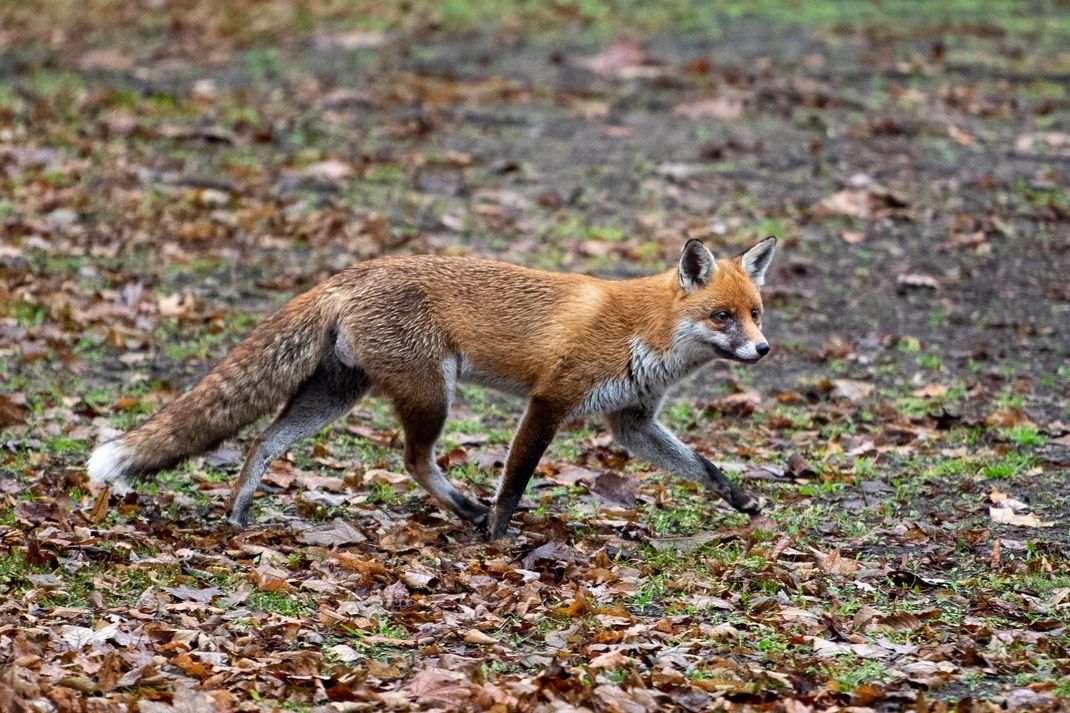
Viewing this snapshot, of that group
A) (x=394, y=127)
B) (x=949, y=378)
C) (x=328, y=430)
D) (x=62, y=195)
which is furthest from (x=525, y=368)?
(x=394, y=127)

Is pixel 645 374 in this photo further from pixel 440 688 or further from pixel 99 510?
pixel 99 510

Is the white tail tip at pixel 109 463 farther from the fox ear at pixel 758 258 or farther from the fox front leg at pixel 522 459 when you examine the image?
the fox ear at pixel 758 258

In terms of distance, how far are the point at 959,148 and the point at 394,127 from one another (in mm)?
6328

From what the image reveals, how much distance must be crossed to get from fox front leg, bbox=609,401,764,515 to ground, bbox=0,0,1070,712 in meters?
0.22

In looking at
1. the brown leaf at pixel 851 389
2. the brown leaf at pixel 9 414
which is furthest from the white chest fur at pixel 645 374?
the brown leaf at pixel 9 414

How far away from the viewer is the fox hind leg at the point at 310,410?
24.8 ft

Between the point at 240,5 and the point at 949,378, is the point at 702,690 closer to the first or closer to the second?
the point at 949,378

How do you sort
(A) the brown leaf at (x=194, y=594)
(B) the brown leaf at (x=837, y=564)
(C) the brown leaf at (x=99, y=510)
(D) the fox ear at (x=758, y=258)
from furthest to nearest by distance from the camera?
(D) the fox ear at (x=758, y=258) → (C) the brown leaf at (x=99, y=510) → (B) the brown leaf at (x=837, y=564) → (A) the brown leaf at (x=194, y=594)

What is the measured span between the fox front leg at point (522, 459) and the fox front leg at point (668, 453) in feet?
1.94

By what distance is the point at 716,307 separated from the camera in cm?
759

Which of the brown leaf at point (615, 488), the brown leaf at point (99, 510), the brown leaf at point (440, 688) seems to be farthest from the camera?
the brown leaf at point (615, 488)

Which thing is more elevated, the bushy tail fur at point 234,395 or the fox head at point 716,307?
the fox head at point 716,307

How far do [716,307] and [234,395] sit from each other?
9.04 ft

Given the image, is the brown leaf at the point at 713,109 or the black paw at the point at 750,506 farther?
the brown leaf at the point at 713,109
